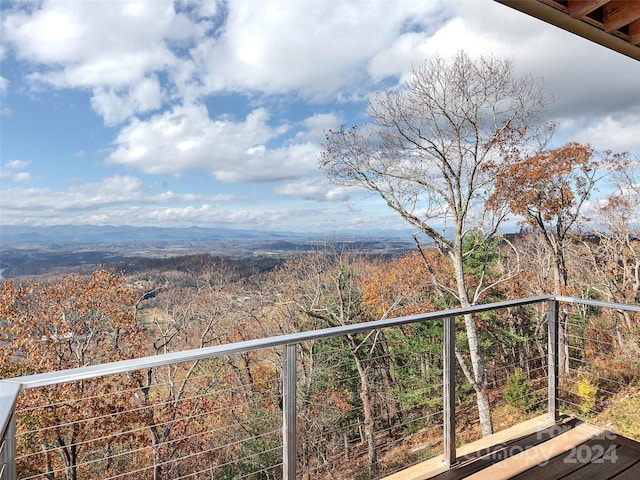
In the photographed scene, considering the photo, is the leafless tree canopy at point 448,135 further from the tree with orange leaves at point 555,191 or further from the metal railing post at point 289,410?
the metal railing post at point 289,410

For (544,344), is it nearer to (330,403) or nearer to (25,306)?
(330,403)

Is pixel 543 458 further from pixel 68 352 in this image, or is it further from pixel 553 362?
pixel 68 352

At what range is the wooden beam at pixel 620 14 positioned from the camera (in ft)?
5.67

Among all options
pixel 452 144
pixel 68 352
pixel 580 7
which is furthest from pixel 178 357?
pixel 68 352

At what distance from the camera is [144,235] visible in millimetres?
12484

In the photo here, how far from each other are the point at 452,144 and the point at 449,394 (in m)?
7.49

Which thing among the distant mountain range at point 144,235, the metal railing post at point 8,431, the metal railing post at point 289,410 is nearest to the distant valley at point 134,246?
the distant mountain range at point 144,235

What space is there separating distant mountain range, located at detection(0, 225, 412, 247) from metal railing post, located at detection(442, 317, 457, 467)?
7.39 meters

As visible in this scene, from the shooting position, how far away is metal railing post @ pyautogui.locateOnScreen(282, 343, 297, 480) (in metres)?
1.70

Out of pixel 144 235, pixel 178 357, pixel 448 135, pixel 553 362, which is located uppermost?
pixel 448 135

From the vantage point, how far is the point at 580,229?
9.12 m

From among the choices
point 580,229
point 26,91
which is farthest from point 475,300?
point 26,91

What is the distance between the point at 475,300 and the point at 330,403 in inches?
165

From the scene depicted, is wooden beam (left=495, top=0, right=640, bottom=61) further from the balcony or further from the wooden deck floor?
the wooden deck floor
